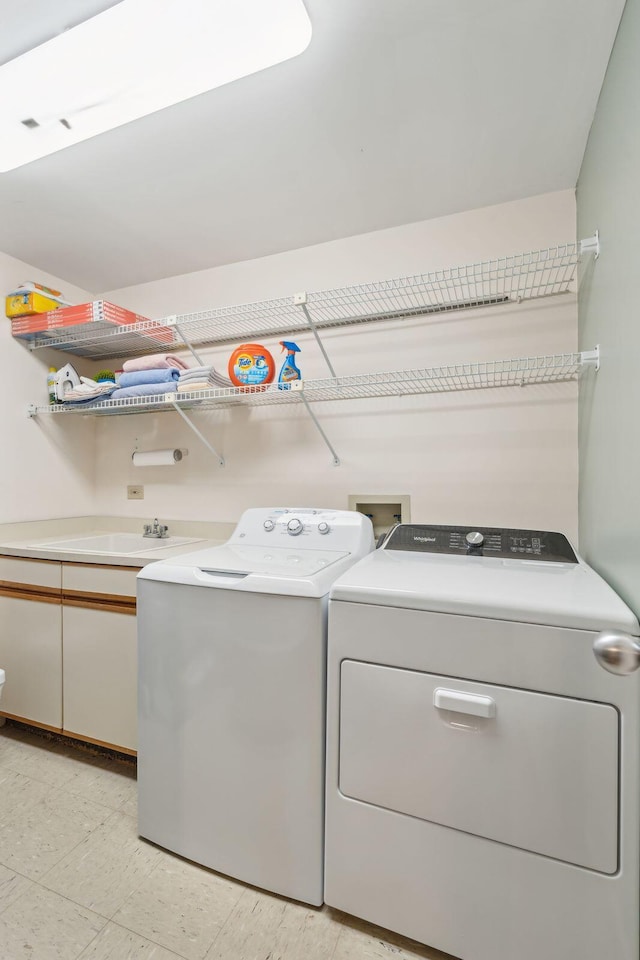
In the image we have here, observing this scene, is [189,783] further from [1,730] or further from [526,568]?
[1,730]

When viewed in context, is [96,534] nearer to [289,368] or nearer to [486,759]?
[289,368]

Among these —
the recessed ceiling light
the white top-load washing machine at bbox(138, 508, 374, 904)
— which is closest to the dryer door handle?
the white top-load washing machine at bbox(138, 508, 374, 904)

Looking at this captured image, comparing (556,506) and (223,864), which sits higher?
(556,506)

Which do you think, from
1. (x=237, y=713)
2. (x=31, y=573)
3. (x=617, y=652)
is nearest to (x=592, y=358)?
(x=617, y=652)

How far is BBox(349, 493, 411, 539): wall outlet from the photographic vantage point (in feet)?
6.47

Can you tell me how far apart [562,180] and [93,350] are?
8.16ft

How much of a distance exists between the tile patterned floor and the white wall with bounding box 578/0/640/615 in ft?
3.82

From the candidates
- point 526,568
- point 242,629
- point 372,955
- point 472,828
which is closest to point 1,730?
point 242,629

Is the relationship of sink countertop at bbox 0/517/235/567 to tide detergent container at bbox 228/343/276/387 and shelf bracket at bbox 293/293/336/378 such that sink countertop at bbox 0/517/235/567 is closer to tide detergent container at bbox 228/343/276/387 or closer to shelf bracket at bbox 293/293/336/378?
tide detergent container at bbox 228/343/276/387

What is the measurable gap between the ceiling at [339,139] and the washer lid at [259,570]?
1460 mm

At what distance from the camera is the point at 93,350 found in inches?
103

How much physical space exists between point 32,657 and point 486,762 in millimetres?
1962

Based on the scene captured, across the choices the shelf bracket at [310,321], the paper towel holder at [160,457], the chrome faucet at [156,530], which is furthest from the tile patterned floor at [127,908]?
the shelf bracket at [310,321]

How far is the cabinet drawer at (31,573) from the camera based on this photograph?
1940 millimetres
